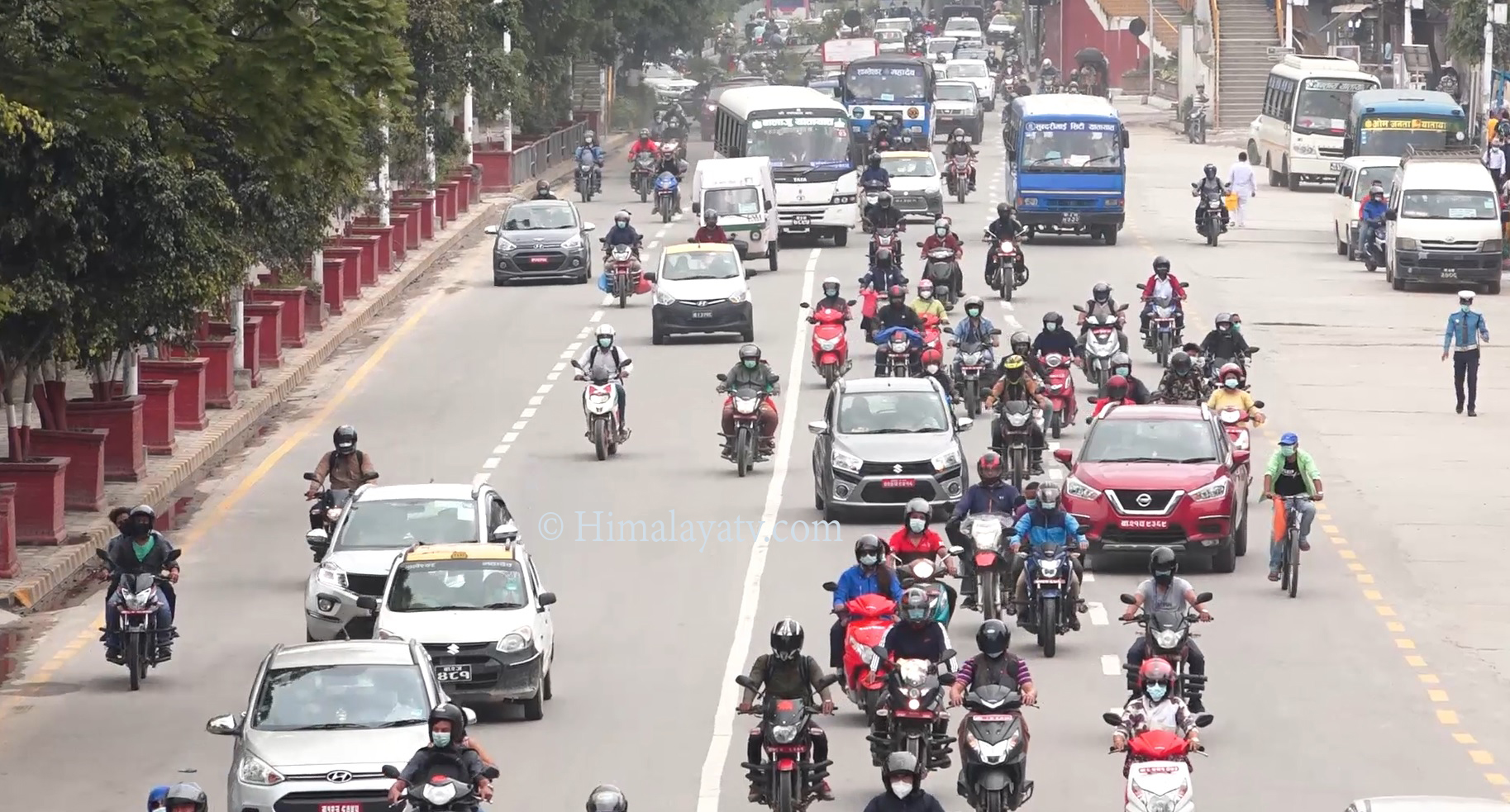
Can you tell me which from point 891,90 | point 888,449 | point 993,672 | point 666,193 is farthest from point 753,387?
point 891,90

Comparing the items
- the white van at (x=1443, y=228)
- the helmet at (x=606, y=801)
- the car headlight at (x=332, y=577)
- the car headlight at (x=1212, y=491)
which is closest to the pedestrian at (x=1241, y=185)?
the white van at (x=1443, y=228)

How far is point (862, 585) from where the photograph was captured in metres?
19.7

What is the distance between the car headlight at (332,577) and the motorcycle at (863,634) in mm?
4672

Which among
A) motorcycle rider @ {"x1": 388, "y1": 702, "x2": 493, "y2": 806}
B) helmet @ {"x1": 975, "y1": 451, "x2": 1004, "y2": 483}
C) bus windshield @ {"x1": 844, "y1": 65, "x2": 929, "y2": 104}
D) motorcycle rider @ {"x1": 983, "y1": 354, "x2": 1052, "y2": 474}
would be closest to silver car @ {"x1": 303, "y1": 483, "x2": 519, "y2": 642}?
helmet @ {"x1": 975, "y1": 451, "x2": 1004, "y2": 483}

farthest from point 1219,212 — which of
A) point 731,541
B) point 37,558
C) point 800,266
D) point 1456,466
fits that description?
point 37,558

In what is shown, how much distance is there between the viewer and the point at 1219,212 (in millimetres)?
54688

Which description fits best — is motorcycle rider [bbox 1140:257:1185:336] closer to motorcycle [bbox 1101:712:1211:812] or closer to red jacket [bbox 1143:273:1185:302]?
red jacket [bbox 1143:273:1185:302]

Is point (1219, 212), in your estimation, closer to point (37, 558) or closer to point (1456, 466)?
point (1456, 466)

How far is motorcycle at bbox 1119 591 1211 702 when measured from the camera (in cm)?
1881

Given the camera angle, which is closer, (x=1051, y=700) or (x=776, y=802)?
(x=776, y=802)

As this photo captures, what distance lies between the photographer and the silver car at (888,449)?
27719 millimetres

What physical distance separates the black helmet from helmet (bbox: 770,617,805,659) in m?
1.09

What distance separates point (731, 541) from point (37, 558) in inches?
255

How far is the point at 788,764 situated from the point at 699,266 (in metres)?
25.2
